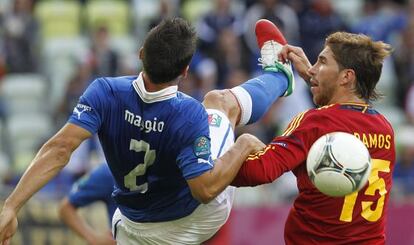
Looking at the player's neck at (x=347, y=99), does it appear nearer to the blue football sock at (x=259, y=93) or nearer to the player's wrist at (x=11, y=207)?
the blue football sock at (x=259, y=93)

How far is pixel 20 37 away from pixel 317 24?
12.8 ft

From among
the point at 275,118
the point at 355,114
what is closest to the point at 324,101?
the point at 355,114

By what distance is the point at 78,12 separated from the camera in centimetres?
1652

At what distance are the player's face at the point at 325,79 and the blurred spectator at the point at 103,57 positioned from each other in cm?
812

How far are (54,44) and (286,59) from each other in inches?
336

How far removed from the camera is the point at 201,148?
681 cm

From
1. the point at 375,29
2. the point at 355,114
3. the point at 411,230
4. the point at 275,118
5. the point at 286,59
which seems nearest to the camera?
the point at 355,114

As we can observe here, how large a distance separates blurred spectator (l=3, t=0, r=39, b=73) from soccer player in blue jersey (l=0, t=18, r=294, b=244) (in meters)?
8.17

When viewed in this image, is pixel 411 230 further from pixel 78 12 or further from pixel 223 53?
pixel 78 12

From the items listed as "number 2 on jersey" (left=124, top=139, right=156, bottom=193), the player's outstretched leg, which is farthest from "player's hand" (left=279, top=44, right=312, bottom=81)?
"number 2 on jersey" (left=124, top=139, right=156, bottom=193)

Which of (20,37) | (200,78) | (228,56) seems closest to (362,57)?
(200,78)

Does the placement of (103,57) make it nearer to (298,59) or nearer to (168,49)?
(298,59)

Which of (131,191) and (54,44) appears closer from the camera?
(131,191)

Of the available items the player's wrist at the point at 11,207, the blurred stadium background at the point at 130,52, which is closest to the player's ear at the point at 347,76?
the player's wrist at the point at 11,207
